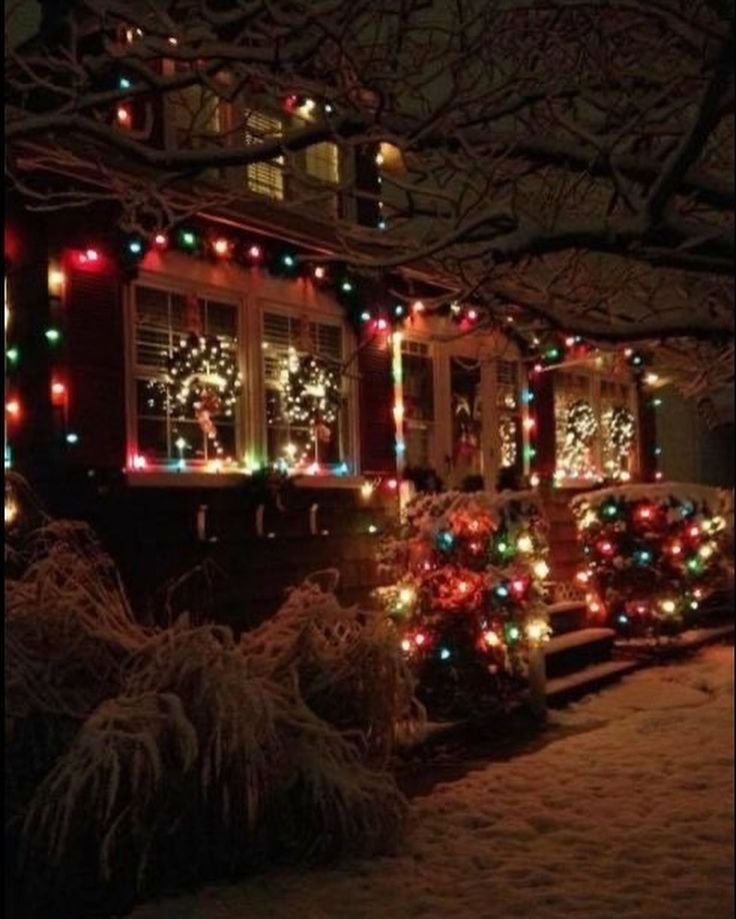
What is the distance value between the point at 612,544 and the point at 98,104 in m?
8.65

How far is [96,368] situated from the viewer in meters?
9.13

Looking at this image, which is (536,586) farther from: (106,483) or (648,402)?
(648,402)

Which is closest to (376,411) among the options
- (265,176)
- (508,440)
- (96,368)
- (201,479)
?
(265,176)

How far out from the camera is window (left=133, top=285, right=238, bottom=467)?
971 cm

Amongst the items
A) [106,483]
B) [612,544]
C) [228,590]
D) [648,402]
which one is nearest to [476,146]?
[106,483]

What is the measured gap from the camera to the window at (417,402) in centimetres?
1334

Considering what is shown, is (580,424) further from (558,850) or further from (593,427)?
(558,850)

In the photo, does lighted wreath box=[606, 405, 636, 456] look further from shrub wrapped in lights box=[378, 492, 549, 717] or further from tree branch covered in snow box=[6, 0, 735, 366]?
tree branch covered in snow box=[6, 0, 735, 366]

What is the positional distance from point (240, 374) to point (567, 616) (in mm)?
4427

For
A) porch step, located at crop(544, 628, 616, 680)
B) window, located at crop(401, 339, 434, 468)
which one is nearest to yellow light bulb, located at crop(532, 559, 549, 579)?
porch step, located at crop(544, 628, 616, 680)

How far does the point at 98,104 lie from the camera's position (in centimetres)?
618

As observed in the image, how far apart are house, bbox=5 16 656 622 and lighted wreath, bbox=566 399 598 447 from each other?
1.97 m

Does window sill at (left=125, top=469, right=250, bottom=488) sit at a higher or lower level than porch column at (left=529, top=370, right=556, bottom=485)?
lower

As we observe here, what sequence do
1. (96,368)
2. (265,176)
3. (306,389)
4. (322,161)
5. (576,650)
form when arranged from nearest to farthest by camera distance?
(96,368), (306,389), (576,650), (265,176), (322,161)
